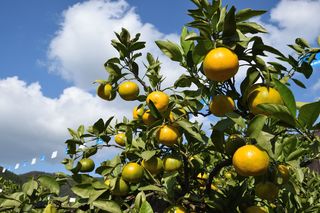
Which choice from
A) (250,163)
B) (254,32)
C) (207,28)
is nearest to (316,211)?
(250,163)

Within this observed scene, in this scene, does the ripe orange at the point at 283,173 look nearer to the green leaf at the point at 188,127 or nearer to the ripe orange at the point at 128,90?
the green leaf at the point at 188,127

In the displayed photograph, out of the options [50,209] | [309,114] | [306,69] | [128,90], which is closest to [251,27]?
[306,69]

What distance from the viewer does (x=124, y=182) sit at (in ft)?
6.61

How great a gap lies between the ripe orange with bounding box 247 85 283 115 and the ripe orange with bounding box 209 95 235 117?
95mm

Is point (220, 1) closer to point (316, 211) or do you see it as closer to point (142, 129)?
point (142, 129)

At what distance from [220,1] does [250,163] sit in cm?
77

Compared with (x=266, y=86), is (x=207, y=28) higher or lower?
higher

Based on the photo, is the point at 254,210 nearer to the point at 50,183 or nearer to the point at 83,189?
the point at 83,189

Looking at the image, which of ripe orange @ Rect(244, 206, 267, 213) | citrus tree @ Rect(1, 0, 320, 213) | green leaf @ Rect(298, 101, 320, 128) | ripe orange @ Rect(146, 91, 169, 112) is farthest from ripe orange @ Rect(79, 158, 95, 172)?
green leaf @ Rect(298, 101, 320, 128)

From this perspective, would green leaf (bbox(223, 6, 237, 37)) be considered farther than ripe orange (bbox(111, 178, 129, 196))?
No

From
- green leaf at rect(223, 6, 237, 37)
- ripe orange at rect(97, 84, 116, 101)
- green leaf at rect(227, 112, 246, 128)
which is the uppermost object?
ripe orange at rect(97, 84, 116, 101)

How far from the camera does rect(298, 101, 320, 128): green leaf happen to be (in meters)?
1.23

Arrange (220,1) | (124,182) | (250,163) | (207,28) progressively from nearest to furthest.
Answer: (250,163) → (207,28) → (220,1) → (124,182)

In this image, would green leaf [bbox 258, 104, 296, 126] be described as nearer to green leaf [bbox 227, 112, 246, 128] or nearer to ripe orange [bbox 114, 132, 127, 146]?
green leaf [bbox 227, 112, 246, 128]
